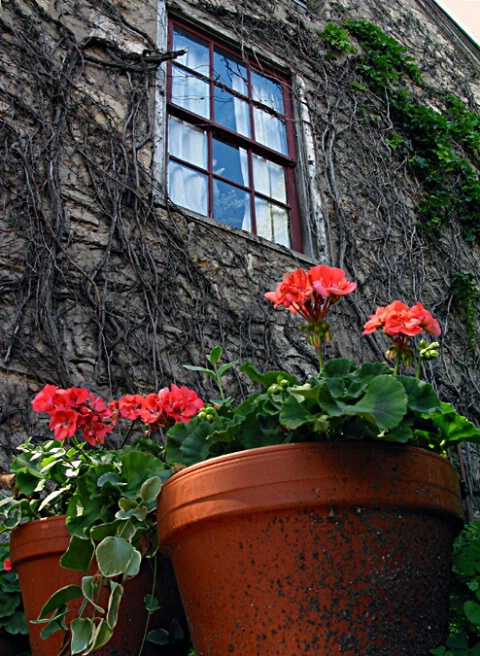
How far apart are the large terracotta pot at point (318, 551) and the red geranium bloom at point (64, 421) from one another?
1.67ft

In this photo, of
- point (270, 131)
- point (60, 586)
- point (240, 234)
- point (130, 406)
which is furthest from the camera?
point (270, 131)

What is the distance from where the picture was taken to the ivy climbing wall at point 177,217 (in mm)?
2760

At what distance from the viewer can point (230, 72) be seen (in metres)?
4.16

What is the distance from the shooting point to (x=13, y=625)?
68.3 inches

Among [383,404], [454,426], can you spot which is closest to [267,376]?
[383,404]

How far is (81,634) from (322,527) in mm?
523

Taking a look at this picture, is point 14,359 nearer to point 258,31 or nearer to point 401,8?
point 258,31

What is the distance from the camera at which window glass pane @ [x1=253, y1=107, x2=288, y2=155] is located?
13.4 feet

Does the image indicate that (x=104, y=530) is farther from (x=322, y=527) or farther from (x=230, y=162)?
(x=230, y=162)

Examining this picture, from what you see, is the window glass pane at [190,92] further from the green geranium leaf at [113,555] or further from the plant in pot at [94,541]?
the green geranium leaf at [113,555]

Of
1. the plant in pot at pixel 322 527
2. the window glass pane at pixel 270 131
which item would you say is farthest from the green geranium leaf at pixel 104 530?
the window glass pane at pixel 270 131

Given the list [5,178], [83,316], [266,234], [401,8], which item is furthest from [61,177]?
[401,8]

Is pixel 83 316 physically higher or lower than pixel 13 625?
higher

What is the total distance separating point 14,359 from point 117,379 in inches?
17.1
